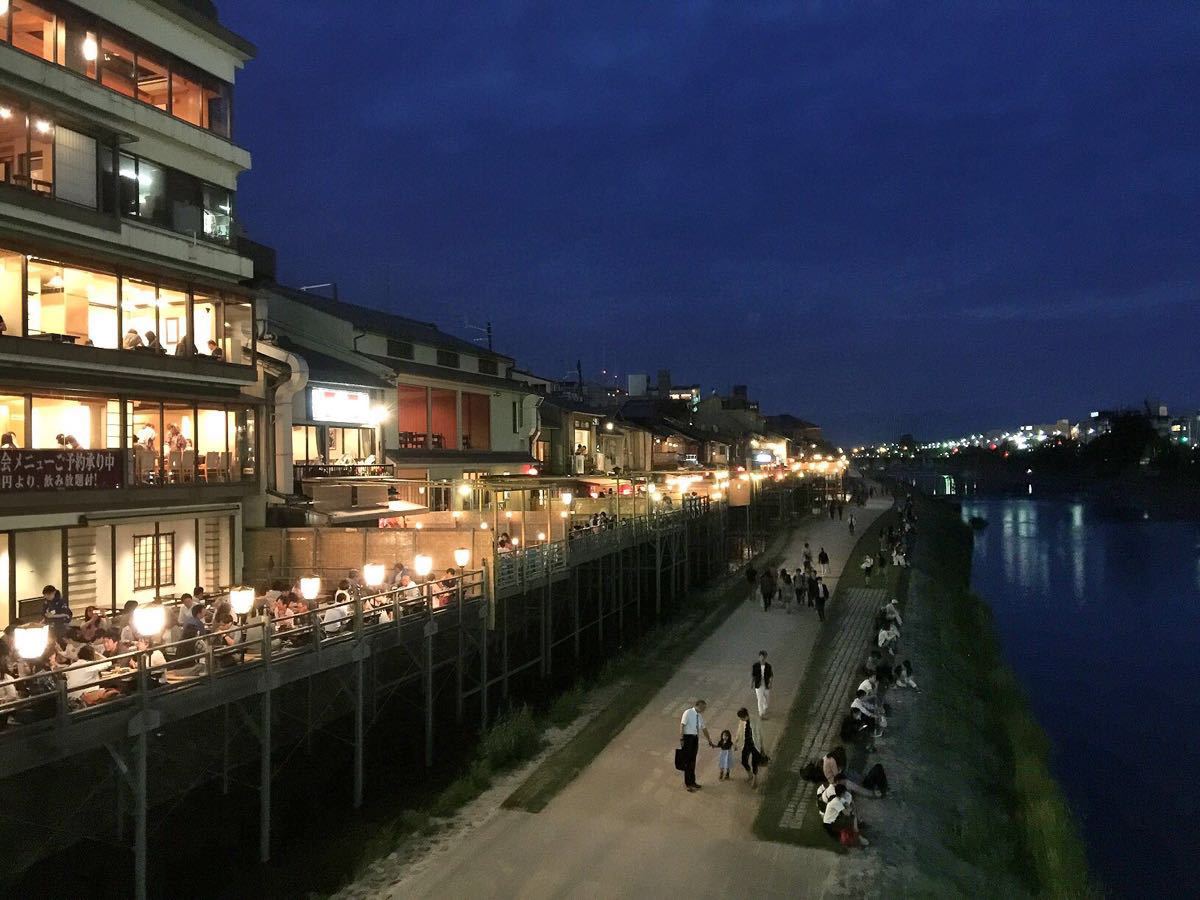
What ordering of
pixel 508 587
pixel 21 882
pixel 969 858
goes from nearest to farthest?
pixel 21 882
pixel 969 858
pixel 508 587

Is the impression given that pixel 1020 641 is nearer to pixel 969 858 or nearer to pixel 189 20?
pixel 969 858

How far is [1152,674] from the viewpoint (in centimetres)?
3341

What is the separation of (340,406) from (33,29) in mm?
12314

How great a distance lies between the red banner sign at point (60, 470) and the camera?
16078mm

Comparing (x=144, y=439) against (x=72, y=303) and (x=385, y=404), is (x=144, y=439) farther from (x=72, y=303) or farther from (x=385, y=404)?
(x=385, y=404)

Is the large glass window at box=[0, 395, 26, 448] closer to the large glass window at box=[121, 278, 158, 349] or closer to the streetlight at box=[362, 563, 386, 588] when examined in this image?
the large glass window at box=[121, 278, 158, 349]

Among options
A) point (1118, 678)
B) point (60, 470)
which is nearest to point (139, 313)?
point (60, 470)

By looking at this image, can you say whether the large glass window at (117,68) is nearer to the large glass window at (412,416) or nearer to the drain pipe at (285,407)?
the drain pipe at (285,407)

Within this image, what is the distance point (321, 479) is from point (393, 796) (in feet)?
37.7

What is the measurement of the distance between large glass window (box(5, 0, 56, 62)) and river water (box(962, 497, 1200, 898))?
27.8 meters

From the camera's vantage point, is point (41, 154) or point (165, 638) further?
point (41, 154)

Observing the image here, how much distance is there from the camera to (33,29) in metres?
18.0

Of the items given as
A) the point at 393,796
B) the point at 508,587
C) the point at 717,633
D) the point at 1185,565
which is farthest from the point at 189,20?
the point at 1185,565

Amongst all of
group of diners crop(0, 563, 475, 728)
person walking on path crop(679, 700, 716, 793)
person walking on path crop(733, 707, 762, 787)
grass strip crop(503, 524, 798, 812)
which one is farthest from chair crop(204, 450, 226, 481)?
person walking on path crop(733, 707, 762, 787)
